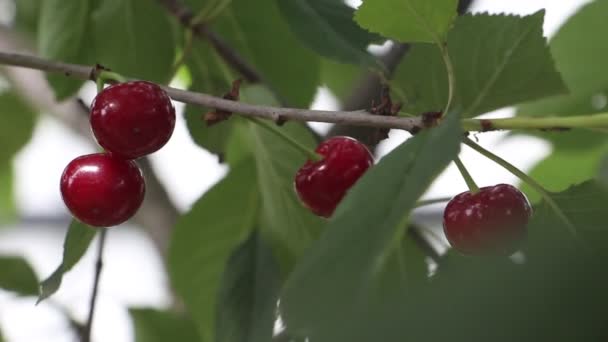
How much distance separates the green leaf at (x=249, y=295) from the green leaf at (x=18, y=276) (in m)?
0.25

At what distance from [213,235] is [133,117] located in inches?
13.2

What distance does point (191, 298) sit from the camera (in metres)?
0.72

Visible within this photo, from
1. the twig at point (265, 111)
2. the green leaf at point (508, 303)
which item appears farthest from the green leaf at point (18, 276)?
the green leaf at point (508, 303)

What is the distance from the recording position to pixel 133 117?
40cm

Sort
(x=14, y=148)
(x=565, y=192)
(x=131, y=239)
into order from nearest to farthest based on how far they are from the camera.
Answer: (x=565, y=192)
(x=14, y=148)
(x=131, y=239)

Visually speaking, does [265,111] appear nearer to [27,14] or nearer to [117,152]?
[117,152]

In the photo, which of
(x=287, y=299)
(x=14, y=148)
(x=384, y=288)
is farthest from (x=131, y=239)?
(x=287, y=299)

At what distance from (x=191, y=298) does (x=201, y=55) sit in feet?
0.69

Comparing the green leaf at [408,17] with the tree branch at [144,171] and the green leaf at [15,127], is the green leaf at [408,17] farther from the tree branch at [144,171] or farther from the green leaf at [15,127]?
the green leaf at [15,127]

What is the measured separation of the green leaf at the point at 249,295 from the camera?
18.9 inches

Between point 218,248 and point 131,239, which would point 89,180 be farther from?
point 131,239

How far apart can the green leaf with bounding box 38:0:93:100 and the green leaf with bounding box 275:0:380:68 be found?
0.71ft

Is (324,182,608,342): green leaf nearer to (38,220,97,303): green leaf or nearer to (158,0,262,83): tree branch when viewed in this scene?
(38,220,97,303): green leaf

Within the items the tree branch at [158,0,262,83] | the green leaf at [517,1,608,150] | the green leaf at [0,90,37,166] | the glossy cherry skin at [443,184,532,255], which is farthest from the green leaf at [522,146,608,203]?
the green leaf at [0,90,37,166]
